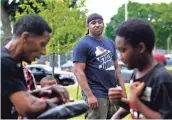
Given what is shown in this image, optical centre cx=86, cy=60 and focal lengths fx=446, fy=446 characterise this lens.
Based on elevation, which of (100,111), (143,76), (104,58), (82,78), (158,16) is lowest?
(158,16)

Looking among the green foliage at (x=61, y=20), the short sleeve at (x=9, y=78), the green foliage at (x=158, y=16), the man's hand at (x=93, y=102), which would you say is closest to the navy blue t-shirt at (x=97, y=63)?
the man's hand at (x=93, y=102)

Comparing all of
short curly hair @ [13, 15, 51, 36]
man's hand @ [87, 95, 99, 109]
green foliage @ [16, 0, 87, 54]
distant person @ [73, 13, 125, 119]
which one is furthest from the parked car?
short curly hair @ [13, 15, 51, 36]

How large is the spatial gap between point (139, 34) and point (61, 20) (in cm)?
1499

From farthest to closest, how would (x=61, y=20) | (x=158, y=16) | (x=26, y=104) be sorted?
(x=158, y=16), (x=61, y=20), (x=26, y=104)

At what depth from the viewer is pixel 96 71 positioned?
5.62 metres

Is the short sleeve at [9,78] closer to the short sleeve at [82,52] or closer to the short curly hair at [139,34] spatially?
the short curly hair at [139,34]

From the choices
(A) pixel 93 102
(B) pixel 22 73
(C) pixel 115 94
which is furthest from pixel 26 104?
(A) pixel 93 102

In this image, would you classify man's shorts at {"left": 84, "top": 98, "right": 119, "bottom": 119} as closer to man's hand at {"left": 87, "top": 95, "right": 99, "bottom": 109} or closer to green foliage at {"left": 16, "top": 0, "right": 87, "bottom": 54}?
man's hand at {"left": 87, "top": 95, "right": 99, "bottom": 109}

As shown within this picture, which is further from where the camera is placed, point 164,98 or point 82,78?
point 82,78

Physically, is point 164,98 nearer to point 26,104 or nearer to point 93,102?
point 26,104

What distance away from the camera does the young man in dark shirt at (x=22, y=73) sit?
2807 millimetres

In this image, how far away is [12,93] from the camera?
9.22ft

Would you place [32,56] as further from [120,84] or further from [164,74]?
[120,84]

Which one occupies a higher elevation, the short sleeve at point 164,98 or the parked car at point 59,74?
the short sleeve at point 164,98
